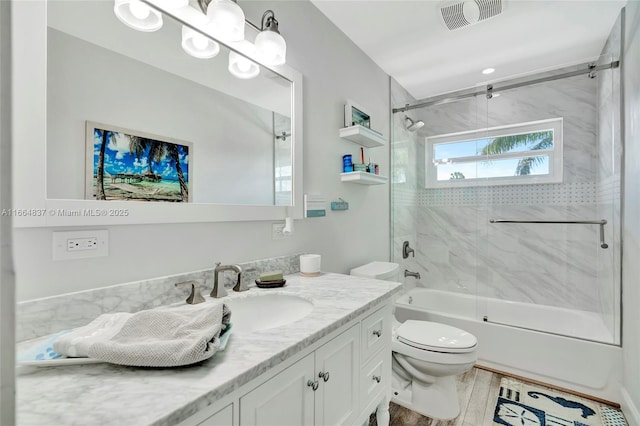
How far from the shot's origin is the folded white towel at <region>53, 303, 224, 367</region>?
63 centimetres

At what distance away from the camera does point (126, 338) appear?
68cm

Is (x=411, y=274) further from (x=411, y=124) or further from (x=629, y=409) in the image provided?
(x=629, y=409)

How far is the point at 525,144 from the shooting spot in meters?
2.75

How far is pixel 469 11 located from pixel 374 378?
7.01 ft

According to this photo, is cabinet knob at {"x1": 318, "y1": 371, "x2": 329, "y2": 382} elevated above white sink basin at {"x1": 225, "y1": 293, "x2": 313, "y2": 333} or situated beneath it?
situated beneath

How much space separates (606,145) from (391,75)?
68.8 inches

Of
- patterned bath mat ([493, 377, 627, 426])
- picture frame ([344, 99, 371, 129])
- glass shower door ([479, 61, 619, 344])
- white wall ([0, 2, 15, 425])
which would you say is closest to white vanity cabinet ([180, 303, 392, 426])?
white wall ([0, 2, 15, 425])

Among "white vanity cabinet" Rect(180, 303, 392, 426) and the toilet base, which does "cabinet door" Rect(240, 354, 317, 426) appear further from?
the toilet base

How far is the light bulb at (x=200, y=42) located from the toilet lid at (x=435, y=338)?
184cm

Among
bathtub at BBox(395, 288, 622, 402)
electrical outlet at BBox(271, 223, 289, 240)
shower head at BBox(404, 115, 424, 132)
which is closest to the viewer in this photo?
electrical outlet at BBox(271, 223, 289, 240)

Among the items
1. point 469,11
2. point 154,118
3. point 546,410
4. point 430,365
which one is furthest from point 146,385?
point 469,11

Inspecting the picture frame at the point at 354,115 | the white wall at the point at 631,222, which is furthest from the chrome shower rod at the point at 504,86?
the picture frame at the point at 354,115

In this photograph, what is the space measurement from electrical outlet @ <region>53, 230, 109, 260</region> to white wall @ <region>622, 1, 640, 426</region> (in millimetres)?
2512

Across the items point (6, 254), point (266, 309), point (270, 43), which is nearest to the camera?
point (6, 254)
